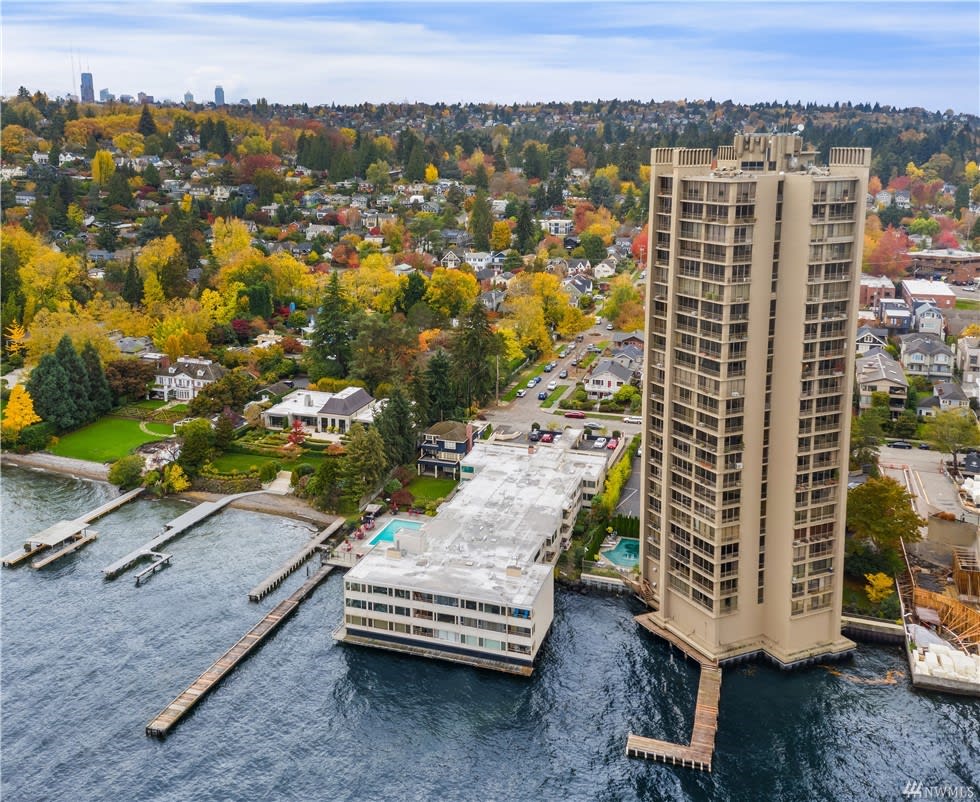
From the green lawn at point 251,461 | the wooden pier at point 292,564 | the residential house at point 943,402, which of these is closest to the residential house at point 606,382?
the residential house at point 943,402

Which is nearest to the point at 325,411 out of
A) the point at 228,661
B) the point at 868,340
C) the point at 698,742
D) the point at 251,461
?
the point at 251,461

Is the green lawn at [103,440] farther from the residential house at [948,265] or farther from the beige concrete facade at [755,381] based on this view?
the residential house at [948,265]

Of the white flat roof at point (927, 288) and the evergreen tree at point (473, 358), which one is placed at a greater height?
the white flat roof at point (927, 288)

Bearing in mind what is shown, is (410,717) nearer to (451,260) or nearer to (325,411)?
(325,411)

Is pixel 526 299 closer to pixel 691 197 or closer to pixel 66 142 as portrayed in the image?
pixel 691 197

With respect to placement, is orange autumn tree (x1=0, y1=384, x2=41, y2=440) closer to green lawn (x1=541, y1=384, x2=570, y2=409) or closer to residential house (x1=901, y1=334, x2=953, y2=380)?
green lawn (x1=541, y1=384, x2=570, y2=409)

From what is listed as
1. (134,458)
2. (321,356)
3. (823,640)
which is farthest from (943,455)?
(134,458)
